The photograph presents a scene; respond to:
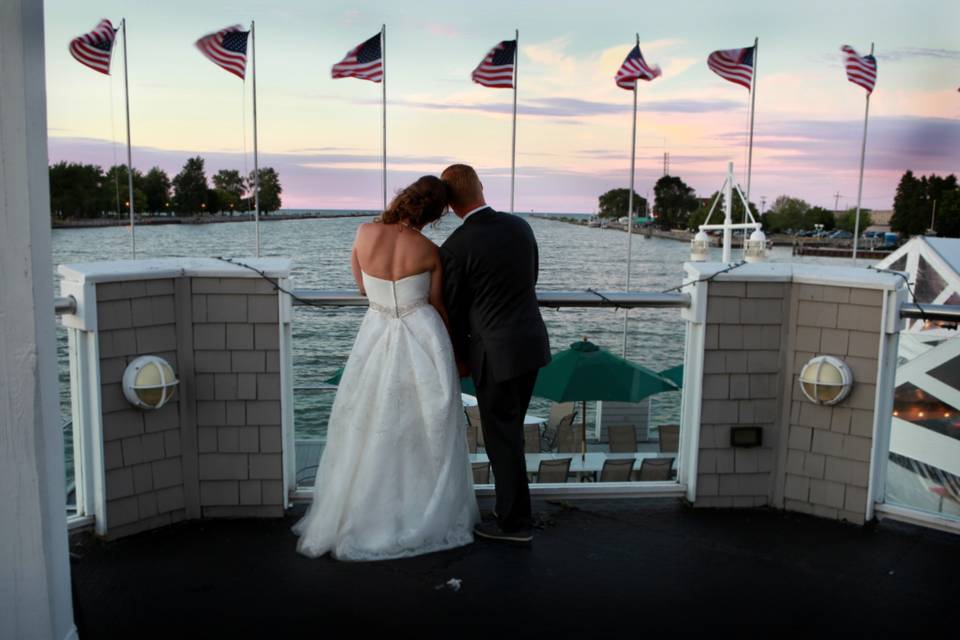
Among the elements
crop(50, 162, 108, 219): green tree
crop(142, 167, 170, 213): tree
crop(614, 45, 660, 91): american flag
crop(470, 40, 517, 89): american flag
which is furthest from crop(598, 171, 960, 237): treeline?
crop(470, 40, 517, 89): american flag

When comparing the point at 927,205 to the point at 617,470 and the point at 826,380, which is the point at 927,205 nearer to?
the point at 617,470

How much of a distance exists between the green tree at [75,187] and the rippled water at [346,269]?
16.2ft

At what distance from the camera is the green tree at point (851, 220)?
349 feet

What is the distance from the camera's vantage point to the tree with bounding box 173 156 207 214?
68.4 m

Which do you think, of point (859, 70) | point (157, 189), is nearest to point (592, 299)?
point (859, 70)

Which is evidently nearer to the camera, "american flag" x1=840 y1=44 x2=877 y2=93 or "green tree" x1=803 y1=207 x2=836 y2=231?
"american flag" x1=840 y1=44 x2=877 y2=93

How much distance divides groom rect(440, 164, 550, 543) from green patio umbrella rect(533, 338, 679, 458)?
4.14m

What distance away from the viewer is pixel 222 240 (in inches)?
3413

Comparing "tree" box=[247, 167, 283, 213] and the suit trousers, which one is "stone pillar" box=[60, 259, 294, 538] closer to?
the suit trousers

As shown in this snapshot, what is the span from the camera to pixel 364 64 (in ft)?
65.8

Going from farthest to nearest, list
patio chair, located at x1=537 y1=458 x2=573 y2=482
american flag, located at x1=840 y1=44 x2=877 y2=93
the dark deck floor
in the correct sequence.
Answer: american flag, located at x1=840 y1=44 x2=877 y2=93 → patio chair, located at x1=537 y1=458 x2=573 y2=482 → the dark deck floor

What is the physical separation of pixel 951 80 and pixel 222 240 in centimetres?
6881

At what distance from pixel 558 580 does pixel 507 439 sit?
0.68 meters

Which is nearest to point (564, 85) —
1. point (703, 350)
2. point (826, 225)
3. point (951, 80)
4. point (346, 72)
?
point (951, 80)
